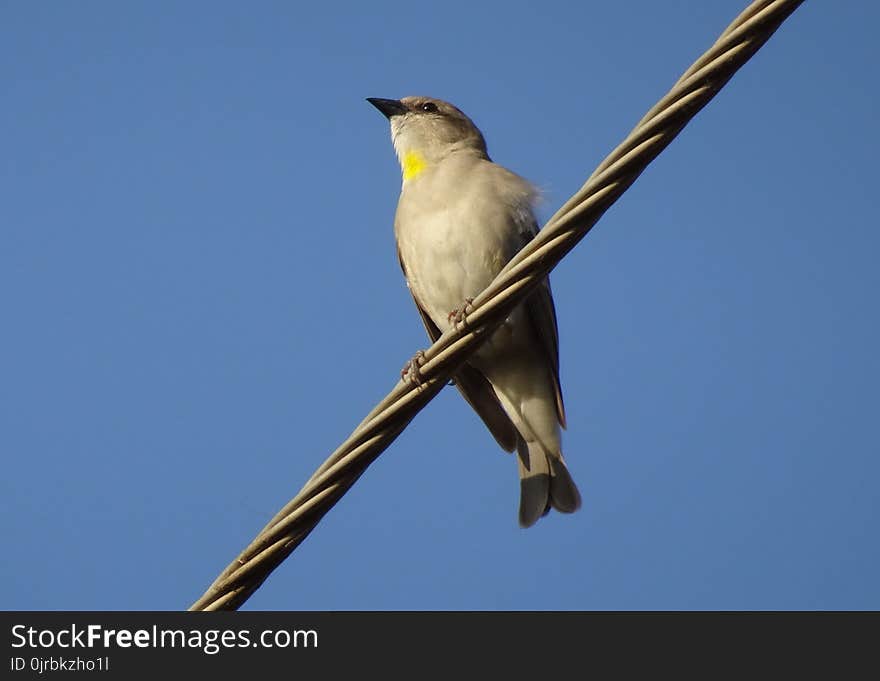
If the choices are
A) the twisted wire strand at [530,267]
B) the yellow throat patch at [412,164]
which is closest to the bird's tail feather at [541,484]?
the yellow throat patch at [412,164]

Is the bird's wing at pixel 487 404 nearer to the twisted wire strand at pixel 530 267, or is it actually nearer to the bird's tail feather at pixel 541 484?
the bird's tail feather at pixel 541 484

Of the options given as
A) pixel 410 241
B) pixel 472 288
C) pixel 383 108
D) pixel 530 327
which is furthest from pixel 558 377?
pixel 383 108

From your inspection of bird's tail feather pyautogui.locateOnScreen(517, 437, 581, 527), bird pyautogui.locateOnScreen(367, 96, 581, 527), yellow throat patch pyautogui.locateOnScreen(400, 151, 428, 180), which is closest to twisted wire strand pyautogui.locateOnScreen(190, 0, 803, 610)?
bird pyautogui.locateOnScreen(367, 96, 581, 527)

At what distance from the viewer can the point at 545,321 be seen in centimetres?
649

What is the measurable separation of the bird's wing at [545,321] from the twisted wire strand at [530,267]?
2.92 metres

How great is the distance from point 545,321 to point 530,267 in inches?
124

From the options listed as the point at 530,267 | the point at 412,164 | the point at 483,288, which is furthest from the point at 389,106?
the point at 530,267

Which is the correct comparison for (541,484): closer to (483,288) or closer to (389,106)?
(483,288)

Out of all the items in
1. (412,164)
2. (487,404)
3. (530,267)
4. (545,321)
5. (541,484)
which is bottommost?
(530,267)

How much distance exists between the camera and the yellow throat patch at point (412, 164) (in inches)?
293

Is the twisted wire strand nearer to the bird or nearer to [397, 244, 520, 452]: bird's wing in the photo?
the bird

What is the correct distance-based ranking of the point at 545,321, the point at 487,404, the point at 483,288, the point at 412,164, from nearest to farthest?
the point at 483,288
the point at 545,321
the point at 487,404
the point at 412,164

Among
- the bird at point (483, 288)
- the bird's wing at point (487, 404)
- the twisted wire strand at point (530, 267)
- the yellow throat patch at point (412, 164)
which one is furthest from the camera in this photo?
the yellow throat patch at point (412, 164)
